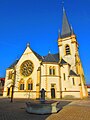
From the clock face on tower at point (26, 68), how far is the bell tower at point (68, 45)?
10945 mm

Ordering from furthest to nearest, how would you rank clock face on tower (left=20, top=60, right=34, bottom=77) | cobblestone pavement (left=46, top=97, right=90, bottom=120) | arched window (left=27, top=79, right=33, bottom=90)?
clock face on tower (left=20, top=60, right=34, bottom=77) < arched window (left=27, top=79, right=33, bottom=90) < cobblestone pavement (left=46, top=97, right=90, bottom=120)

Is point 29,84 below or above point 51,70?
below

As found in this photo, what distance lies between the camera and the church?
3269 centimetres

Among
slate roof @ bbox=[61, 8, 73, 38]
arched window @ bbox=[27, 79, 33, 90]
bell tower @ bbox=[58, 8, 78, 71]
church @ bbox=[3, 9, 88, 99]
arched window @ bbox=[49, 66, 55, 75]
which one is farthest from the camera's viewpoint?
slate roof @ bbox=[61, 8, 73, 38]

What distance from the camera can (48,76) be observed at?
32.9 m

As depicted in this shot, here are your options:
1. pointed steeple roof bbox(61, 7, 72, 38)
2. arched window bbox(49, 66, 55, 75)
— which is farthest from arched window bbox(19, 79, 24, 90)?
pointed steeple roof bbox(61, 7, 72, 38)

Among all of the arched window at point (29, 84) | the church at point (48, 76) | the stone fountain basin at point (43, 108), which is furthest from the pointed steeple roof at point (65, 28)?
the stone fountain basin at point (43, 108)

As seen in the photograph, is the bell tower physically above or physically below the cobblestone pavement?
above

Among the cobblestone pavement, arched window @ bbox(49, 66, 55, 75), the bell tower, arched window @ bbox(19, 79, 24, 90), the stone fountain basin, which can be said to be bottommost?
the cobblestone pavement

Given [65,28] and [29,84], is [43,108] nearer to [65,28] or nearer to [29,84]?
[29,84]

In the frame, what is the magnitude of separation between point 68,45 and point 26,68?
1613cm

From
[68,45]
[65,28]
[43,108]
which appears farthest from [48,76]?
[65,28]

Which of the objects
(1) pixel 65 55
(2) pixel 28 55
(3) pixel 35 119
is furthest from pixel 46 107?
(1) pixel 65 55

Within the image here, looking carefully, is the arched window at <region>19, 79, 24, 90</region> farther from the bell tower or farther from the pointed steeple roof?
the pointed steeple roof
